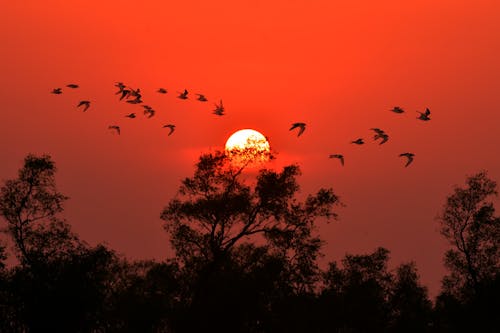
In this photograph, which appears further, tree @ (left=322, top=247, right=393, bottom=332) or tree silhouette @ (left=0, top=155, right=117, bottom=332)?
tree @ (left=322, top=247, right=393, bottom=332)

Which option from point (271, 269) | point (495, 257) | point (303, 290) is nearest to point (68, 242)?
point (271, 269)

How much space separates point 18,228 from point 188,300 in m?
14.0

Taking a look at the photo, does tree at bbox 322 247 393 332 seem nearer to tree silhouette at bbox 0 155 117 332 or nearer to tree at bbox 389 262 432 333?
tree at bbox 389 262 432 333

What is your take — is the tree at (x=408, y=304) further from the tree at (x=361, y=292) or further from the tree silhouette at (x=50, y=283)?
the tree silhouette at (x=50, y=283)

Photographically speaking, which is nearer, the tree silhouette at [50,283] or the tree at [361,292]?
the tree silhouette at [50,283]

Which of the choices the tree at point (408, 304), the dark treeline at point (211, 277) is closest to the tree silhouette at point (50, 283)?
the dark treeline at point (211, 277)

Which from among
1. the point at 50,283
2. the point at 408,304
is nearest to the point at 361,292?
the point at 408,304

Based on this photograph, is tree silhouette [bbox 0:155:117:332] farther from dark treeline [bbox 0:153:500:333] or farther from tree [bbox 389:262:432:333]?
tree [bbox 389:262:432:333]

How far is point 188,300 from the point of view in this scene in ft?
227

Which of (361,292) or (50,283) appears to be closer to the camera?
(50,283)

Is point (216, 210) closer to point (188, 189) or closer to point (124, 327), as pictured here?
point (188, 189)

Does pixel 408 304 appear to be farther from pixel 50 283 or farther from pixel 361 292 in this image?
pixel 50 283

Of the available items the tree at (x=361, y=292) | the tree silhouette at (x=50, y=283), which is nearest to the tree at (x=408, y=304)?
the tree at (x=361, y=292)


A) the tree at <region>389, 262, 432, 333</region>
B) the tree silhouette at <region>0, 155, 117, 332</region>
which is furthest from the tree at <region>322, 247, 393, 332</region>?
the tree silhouette at <region>0, 155, 117, 332</region>
